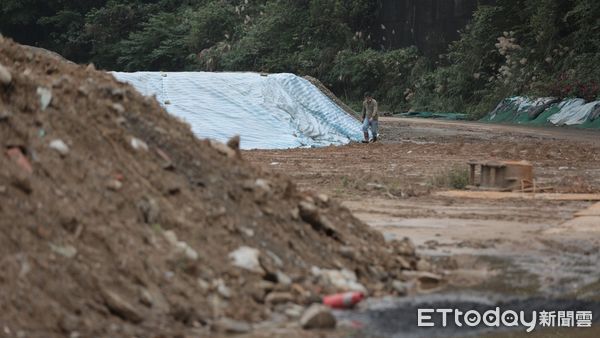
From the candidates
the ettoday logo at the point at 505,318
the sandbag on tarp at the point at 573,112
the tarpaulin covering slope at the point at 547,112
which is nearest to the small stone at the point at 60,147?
the ettoday logo at the point at 505,318

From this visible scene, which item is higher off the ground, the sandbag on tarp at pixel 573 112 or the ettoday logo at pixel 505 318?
the ettoday logo at pixel 505 318

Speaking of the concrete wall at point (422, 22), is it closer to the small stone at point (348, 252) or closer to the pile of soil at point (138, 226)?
the pile of soil at point (138, 226)

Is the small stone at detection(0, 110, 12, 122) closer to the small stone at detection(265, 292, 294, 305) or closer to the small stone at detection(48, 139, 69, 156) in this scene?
the small stone at detection(48, 139, 69, 156)

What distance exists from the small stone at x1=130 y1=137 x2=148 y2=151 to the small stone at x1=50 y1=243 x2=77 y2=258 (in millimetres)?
1914

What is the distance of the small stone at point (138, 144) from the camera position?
9.74 m

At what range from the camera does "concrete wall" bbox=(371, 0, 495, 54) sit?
156 ft

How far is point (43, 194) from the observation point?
27.4 feet

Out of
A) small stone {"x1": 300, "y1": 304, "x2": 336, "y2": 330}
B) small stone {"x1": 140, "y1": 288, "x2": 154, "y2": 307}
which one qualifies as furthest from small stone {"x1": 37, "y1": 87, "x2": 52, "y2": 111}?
small stone {"x1": 300, "y1": 304, "x2": 336, "y2": 330}

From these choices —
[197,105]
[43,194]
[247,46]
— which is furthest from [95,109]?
[247,46]

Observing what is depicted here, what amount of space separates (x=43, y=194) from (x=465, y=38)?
37.7m

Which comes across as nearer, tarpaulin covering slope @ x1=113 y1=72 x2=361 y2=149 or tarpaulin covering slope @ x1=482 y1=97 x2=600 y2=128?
tarpaulin covering slope @ x1=113 y1=72 x2=361 y2=149

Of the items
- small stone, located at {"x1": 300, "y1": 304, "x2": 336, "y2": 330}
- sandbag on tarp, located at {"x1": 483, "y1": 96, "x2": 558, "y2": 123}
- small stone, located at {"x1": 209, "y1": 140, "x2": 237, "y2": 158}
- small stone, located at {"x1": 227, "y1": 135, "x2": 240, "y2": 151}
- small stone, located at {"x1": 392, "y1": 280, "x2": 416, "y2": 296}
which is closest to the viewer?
small stone, located at {"x1": 300, "y1": 304, "x2": 336, "y2": 330}

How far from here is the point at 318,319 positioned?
7.99 metres

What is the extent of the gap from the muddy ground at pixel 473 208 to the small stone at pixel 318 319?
341 millimetres
